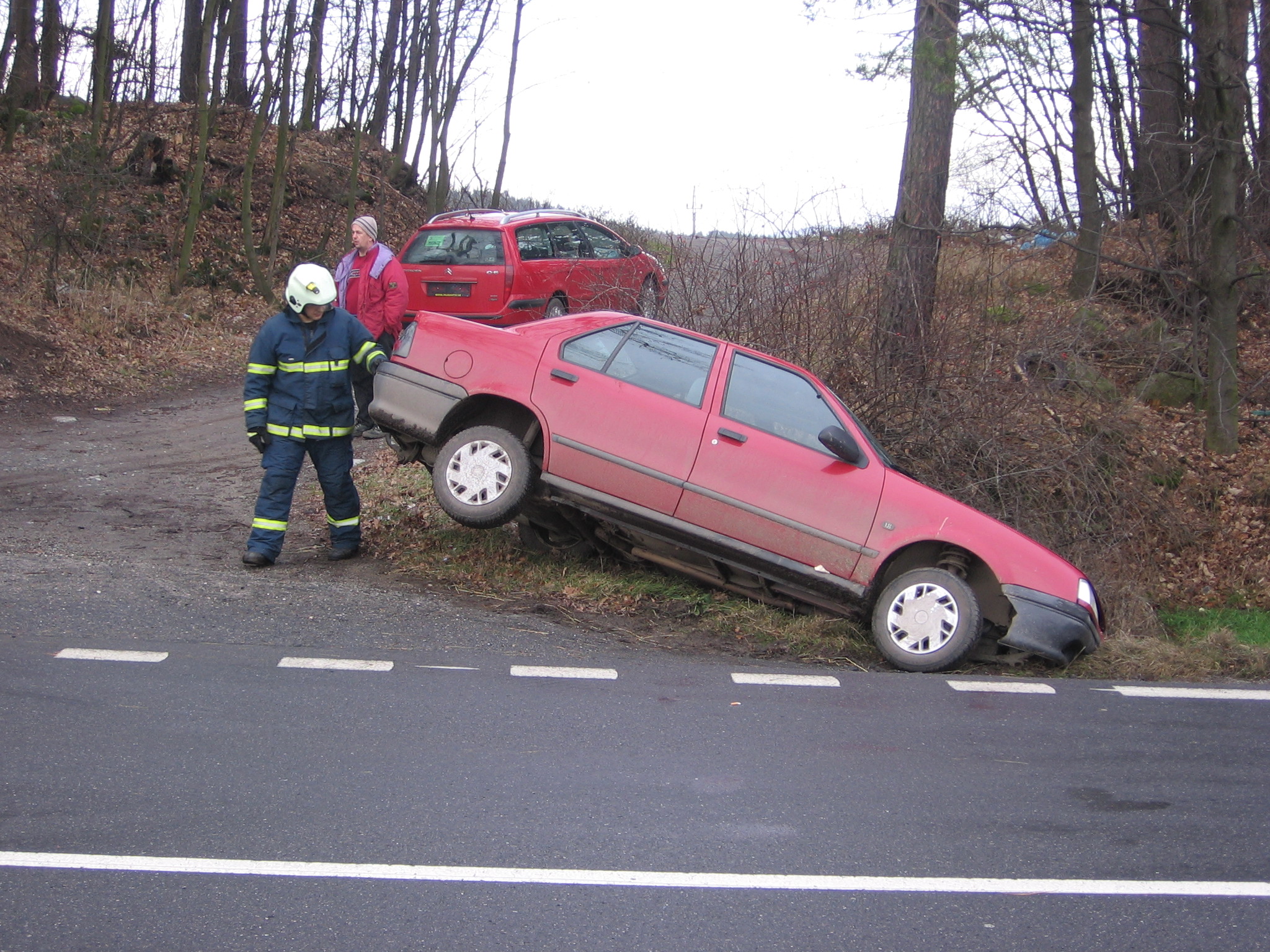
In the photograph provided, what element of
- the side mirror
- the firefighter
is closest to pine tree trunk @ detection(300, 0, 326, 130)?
the firefighter

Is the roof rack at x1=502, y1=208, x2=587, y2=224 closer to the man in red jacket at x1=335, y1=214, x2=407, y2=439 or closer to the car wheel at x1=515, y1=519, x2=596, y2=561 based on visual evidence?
the man in red jacket at x1=335, y1=214, x2=407, y2=439

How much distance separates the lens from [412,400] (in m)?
7.28

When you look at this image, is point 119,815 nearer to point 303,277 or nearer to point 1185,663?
point 303,277

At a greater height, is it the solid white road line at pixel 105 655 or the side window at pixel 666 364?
the side window at pixel 666 364

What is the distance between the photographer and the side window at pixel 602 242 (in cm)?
1349

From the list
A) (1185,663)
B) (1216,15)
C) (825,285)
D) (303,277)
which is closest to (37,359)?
(303,277)

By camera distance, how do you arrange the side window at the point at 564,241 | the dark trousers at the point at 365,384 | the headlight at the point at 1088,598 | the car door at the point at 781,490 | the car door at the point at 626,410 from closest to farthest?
the headlight at the point at 1088,598, the car door at the point at 781,490, the car door at the point at 626,410, the dark trousers at the point at 365,384, the side window at the point at 564,241

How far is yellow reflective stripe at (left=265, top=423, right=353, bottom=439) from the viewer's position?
7.31 metres

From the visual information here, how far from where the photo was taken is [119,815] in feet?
12.9

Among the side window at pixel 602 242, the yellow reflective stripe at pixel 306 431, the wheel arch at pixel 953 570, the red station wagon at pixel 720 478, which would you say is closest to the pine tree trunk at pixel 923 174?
the red station wagon at pixel 720 478

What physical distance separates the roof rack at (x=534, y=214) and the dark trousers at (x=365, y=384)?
3931mm

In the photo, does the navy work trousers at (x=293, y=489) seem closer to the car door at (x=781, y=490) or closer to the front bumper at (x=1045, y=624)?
the car door at (x=781, y=490)

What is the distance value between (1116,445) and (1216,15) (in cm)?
482

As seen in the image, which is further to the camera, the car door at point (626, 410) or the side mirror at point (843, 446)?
the car door at point (626, 410)
